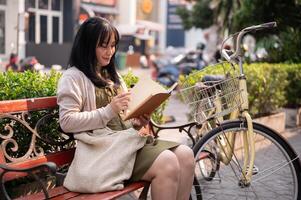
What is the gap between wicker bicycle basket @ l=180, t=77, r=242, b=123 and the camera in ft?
11.1

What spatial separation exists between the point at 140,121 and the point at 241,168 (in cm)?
82

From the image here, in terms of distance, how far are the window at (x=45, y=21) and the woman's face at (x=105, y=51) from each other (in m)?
22.6

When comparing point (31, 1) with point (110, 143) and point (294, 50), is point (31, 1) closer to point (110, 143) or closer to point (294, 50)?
point (294, 50)

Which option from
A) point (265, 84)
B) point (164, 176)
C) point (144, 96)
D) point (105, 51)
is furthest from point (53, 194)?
point (265, 84)

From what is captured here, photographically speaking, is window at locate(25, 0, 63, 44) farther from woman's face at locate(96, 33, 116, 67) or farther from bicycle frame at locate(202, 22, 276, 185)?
woman's face at locate(96, 33, 116, 67)

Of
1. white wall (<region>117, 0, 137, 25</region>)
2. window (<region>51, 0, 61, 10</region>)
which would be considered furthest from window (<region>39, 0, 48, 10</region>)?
white wall (<region>117, 0, 137, 25</region>)

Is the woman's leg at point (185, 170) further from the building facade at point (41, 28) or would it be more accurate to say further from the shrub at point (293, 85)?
the building facade at point (41, 28)

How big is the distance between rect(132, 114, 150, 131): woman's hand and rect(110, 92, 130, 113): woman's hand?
0.30 meters

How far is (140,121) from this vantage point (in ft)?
10.4

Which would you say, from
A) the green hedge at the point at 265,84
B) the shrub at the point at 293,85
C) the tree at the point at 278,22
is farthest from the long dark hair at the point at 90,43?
the tree at the point at 278,22

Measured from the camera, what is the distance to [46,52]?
24062 millimetres

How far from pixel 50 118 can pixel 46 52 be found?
70.2 feet

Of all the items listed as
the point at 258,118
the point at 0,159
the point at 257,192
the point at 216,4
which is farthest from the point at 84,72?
the point at 216,4

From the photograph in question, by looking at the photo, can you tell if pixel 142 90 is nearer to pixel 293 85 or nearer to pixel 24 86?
Result: pixel 24 86
